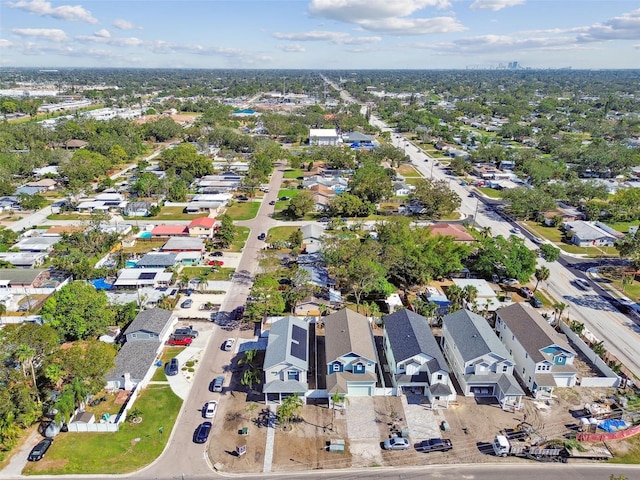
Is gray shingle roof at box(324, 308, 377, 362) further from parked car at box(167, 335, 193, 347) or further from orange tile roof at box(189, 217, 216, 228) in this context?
orange tile roof at box(189, 217, 216, 228)

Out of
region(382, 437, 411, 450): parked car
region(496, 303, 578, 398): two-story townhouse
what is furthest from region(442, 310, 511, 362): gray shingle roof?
region(382, 437, 411, 450): parked car

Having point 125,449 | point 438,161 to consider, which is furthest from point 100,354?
point 438,161

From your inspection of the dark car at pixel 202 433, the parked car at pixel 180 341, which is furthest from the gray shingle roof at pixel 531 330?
the parked car at pixel 180 341

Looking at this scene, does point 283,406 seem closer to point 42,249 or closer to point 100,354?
point 100,354

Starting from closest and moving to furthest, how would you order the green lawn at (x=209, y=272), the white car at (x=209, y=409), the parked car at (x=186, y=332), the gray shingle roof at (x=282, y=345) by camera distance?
1. the white car at (x=209, y=409)
2. the gray shingle roof at (x=282, y=345)
3. the parked car at (x=186, y=332)
4. the green lawn at (x=209, y=272)

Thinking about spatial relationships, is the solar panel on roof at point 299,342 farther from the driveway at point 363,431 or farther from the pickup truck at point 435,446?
the pickup truck at point 435,446

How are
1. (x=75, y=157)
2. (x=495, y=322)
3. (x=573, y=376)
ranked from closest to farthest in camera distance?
(x=573, y=376)
(x=495, y=322)
(x=75, y=157)
